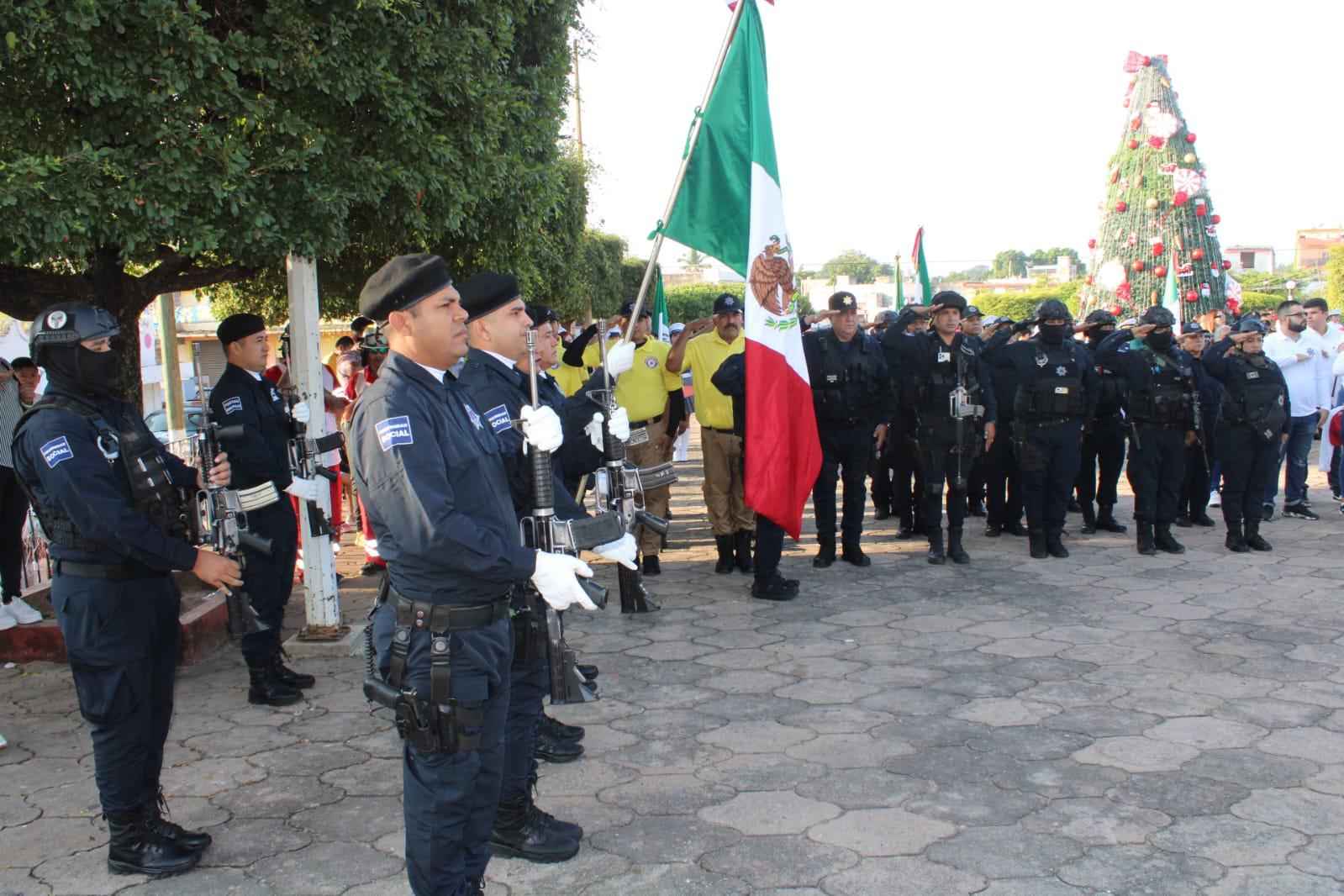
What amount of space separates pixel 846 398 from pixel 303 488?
4.10 meters

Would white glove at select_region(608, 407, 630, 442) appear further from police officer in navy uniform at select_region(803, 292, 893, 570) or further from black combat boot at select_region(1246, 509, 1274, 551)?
black combat boot at select_region(1246, 509, 1274, 551)

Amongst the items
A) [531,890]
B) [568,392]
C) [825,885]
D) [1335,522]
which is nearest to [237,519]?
[531,890]

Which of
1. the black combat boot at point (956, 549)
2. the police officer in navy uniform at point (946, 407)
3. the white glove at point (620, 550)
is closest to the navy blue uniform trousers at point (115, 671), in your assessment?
the white glove at point (620, 550)

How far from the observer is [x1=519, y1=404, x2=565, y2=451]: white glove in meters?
3.33

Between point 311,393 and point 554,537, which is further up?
point 311,393

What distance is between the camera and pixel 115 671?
3.63 metres

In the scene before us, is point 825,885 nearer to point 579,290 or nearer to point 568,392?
point 568,392

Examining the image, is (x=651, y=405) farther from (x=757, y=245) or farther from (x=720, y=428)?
(x=757, y=245)

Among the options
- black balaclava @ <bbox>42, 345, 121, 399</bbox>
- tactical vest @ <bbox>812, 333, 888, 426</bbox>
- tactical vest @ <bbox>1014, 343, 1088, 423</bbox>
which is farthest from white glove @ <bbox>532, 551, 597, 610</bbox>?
tactical vest @ <bbox>1014, 343, 1088, 423</bbox>

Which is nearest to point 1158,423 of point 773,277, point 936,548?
point 936,548

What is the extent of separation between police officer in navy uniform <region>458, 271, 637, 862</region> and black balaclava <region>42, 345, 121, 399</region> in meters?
1.30

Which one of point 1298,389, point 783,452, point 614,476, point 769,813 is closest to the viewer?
point 769,813

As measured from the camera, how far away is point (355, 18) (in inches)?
189

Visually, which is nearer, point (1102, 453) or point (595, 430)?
point (595, 430)
